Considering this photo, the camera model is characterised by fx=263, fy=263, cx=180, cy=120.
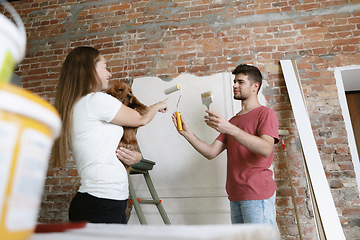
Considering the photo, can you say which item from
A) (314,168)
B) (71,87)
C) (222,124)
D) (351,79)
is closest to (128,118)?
(71,87)

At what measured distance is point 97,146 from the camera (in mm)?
1268

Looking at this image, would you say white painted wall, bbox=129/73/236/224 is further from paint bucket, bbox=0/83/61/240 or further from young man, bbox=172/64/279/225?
paint bucket, bbox=0/83/61/240

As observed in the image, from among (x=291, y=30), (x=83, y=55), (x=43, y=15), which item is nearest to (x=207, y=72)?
(x=291, y=30)

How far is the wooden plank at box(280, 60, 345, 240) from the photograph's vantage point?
1.88m

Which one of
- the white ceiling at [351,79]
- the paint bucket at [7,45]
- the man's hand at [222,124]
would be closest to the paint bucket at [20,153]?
the paint bucket at [7,45]

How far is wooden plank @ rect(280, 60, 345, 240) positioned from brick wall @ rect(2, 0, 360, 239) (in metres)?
0.16

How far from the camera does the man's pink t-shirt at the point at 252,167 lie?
1.74 meters

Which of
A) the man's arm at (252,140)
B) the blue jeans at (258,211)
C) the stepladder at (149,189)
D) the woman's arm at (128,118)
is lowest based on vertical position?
the blue jeans at (258,211)

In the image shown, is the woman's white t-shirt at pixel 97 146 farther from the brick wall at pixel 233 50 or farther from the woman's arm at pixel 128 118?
the brick wall at pixel 233 50

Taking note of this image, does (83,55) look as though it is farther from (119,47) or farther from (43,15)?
(43,15)

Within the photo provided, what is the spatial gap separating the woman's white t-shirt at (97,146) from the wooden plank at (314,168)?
4.91ft

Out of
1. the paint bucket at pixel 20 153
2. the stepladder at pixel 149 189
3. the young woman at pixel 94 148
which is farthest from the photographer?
the stepladder at pixel 149 189

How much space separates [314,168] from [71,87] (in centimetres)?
191

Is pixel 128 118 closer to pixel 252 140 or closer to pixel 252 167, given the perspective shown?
pixel 252 140
